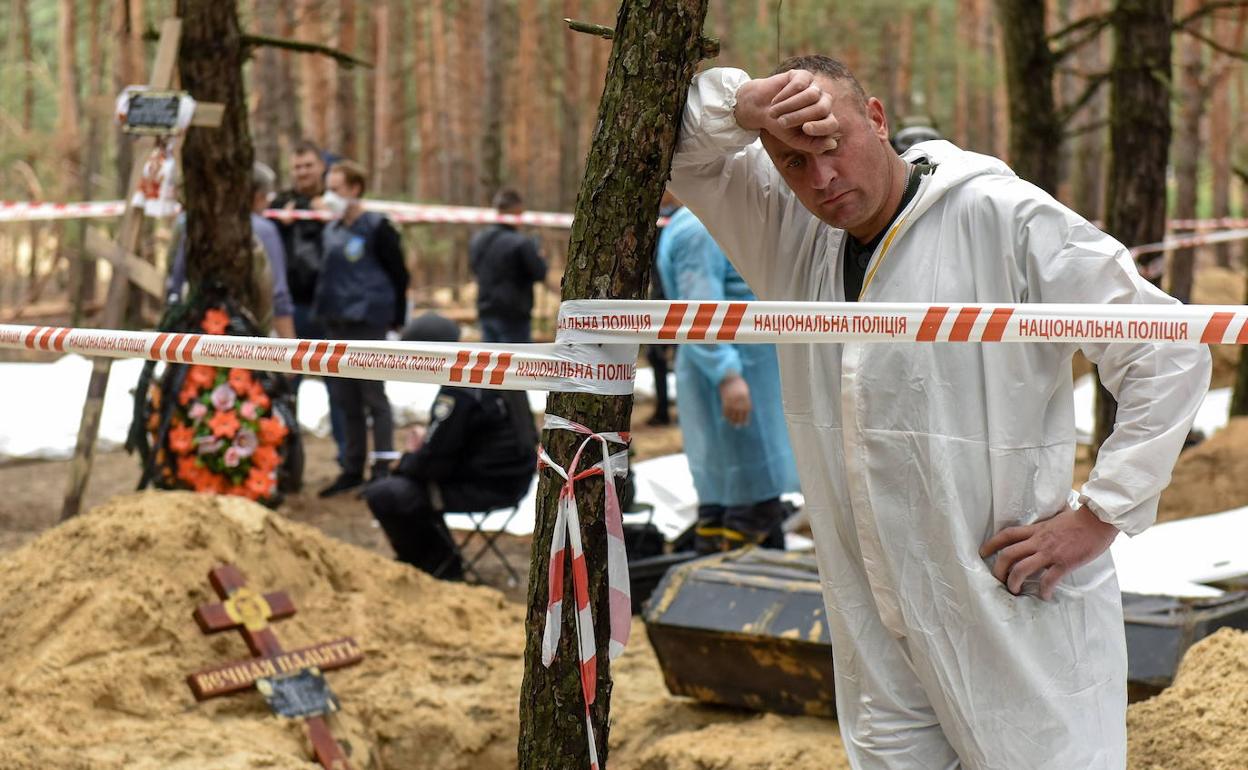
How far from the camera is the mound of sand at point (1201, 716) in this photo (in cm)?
340

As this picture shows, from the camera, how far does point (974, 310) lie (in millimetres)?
2391

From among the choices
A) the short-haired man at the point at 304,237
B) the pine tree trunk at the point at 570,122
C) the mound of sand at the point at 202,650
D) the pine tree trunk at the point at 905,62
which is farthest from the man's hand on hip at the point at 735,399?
the pine tree trunk at the point at 905,62

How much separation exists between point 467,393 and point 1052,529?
429 cm

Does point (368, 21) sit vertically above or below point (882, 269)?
above

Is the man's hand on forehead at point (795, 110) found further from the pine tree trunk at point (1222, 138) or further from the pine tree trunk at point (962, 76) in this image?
the pine tree trunk at point (962, 76)

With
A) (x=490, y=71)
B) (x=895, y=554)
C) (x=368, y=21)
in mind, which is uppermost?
(x=368, y=21)

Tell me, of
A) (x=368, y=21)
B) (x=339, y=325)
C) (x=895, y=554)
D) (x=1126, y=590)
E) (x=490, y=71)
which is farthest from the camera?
(x=368, y=21)

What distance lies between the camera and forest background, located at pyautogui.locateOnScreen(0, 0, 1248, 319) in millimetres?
17688

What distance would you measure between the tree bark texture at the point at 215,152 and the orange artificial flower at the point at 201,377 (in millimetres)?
407

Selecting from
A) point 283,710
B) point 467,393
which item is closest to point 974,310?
point 283,710

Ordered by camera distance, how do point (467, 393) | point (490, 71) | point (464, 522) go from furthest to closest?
point (490, 71)
point (464, 522)
point (467, 393)

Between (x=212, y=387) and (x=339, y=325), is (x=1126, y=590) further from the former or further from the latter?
(x=339, y=325)

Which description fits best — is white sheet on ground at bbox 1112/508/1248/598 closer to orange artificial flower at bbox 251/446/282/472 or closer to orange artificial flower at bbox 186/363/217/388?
orange artificial flower at bbox 251/446/282/472

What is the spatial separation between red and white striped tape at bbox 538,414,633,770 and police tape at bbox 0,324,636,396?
0.34 ft
